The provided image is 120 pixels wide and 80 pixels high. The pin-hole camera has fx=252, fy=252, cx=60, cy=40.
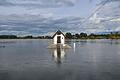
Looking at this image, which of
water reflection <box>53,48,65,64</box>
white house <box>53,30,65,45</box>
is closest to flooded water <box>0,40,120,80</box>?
water reflection <box>53,48,65,64</box>

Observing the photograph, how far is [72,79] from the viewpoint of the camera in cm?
2159

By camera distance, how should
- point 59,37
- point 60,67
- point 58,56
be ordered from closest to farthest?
point 60,67 → point 58,56 → point 59,37

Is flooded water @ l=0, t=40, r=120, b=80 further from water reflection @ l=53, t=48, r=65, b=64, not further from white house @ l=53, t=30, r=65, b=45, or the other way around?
white house @ l=53, t=30, r=65, b=45

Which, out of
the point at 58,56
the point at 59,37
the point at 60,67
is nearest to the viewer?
the point at 60,67

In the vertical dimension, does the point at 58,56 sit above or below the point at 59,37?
below

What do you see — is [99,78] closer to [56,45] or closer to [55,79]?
[55,79]

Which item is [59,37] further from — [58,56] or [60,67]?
[60,67]

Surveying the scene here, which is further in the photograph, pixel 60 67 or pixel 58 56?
pixel 58 56

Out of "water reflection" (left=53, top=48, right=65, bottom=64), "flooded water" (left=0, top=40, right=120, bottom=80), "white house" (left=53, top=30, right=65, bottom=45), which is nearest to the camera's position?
"flooded water" (left=0, top=40, right=120, bottom=80)

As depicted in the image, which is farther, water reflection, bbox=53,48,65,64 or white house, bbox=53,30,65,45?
white house, bbox=53,30,65,45

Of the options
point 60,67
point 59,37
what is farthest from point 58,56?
point 59,37

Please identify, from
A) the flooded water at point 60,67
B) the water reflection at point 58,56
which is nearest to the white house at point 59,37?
the water reflection at point 58,56

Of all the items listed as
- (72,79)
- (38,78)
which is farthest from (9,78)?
(72,79)

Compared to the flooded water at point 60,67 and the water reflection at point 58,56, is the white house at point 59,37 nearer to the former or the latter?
the water reflection at point 58,56
